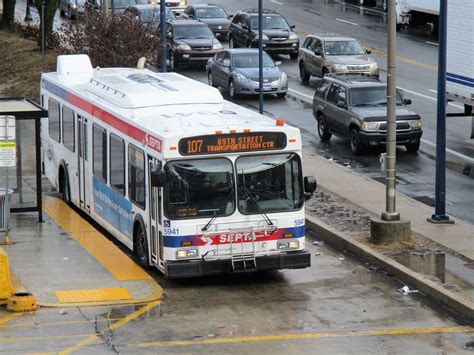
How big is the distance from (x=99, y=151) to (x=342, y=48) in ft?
75.4

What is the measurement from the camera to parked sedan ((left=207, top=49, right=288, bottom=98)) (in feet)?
134

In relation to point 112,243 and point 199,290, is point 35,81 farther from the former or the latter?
point 199,290

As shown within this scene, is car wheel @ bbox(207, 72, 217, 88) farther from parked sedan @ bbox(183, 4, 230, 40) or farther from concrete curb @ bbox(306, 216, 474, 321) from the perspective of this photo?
concrete curb @ bbox(306, 216, 474, 321)

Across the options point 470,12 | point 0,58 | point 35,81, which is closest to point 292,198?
point 470,12

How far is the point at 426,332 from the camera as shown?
17000 millimetres

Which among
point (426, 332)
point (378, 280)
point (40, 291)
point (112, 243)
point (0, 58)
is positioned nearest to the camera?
point (426, 332)

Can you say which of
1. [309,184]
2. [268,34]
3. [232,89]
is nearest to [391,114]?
[309,184]

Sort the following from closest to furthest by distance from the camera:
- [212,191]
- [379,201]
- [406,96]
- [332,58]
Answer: [212,191] → [379,201] → [406,96] → [332,58]

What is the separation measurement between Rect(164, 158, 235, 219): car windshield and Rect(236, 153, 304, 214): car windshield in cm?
20

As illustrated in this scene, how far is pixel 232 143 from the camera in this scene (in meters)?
18.8

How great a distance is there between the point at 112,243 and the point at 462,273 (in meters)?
6.28

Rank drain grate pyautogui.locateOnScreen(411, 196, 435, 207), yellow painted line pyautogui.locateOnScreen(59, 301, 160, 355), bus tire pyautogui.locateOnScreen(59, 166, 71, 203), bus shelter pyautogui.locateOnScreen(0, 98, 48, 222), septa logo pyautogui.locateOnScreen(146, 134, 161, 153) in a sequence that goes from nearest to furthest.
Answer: yellow painted line pyautogui.locateOnScreen(59, 301, 160, 355)
septa logo pyautogui.locateOnScreen(146, 134, 161, 153)
bus shelter pyautogui.locateOnScreen(0, 98, 48, 222)
bus tire pyautogui.locateOnScreen(59, 166, 71, 203)
drain grate pyautogui.locateOnScreen(411, 196, 435, 207)

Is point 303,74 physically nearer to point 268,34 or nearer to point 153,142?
point 268,34

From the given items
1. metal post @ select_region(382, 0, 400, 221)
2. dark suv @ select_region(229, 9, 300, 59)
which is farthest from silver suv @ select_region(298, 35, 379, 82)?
metal post @ select_region(382, 0, 400, 221)
